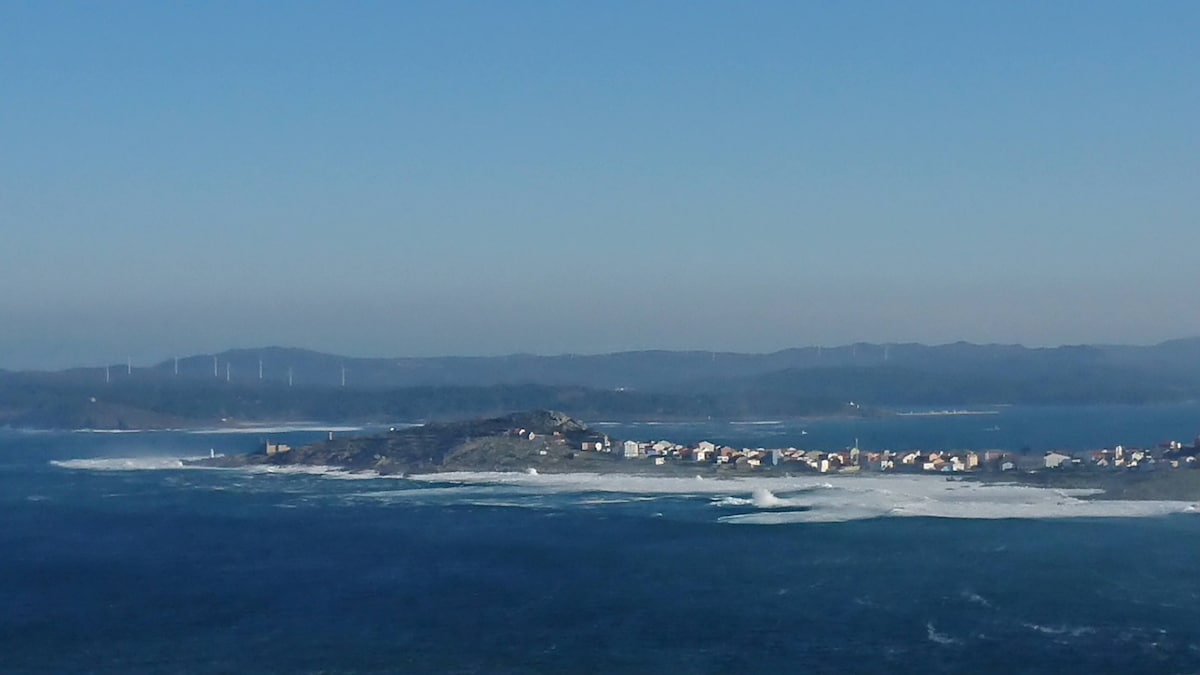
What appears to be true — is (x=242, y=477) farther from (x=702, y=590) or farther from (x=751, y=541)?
(x=702, y=590)

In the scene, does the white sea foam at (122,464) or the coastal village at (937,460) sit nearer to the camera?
the coastal village at (937,460)

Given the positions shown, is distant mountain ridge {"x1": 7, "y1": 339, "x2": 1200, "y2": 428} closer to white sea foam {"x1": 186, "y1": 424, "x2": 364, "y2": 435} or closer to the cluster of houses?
white sea foam {"x1": 186, "y1": 424, "x2": 364, "y2": 435}

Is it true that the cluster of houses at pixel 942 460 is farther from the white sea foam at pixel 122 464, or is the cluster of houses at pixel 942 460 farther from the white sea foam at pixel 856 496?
the white sea foam at pixel 122 464

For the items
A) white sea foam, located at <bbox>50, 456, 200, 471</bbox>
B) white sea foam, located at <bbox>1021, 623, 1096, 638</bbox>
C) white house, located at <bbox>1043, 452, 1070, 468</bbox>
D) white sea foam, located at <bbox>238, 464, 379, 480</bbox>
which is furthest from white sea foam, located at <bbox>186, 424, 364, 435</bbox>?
white sea foam, located at <bbox>1021, 623, 1096, 638</bbox>

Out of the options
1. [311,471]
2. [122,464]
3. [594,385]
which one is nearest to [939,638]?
[311,471]

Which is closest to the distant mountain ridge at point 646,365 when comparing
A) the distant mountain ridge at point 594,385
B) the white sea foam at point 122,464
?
the distant mountain ridge at point 594,385

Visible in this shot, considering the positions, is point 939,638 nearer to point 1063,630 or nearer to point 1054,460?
point 1063,630
